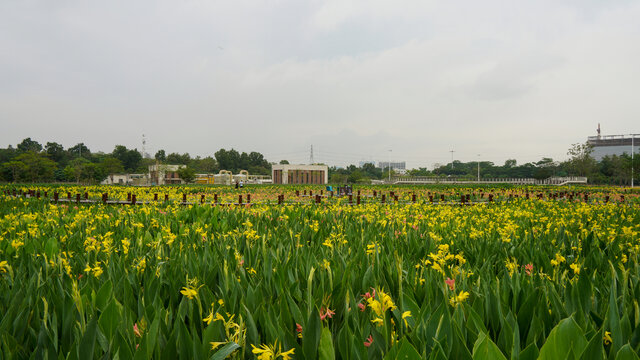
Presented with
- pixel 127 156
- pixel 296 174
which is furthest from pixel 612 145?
pixel 127 156

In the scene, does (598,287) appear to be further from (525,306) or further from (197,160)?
(197,160)

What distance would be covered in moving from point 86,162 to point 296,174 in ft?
136

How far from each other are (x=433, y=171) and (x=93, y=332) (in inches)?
4463

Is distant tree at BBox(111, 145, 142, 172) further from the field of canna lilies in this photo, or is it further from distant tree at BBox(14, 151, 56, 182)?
the field of canna lilies

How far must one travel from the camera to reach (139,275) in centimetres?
247

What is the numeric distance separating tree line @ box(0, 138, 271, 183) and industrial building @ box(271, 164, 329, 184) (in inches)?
573

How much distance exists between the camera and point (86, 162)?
227 ft

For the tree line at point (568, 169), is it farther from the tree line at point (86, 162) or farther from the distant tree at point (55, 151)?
the distant tree at point (55, 151)

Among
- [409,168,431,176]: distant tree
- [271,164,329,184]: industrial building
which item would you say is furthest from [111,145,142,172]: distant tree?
[409,168,431,176]: distant tree

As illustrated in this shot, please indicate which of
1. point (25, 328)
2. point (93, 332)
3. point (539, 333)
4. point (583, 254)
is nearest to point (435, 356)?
point (539, 333)

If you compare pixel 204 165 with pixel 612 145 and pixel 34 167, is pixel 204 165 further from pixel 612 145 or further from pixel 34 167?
pixel 612 145

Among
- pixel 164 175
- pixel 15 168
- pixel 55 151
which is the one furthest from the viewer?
pixel 55 151

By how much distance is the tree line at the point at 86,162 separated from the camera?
158 feet

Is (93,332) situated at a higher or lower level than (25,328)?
higher
